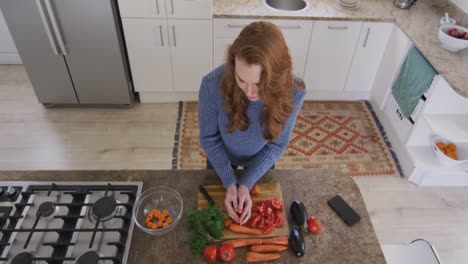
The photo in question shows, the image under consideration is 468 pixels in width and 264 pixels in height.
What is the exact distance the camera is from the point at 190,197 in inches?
45.9

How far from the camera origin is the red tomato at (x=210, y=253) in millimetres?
998

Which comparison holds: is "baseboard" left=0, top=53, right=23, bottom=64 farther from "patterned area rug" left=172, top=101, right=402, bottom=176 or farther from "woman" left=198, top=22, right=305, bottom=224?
"woman" left=198, top=22, right=305, bottom=224

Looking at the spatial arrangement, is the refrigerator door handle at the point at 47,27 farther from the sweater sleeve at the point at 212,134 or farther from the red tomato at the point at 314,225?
the red tomato at the point at 314,225

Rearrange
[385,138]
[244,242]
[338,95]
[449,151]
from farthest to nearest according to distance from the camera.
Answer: [338,95]
[385,138]
[449,151]
[244,242]

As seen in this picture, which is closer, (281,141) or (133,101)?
(281,141)

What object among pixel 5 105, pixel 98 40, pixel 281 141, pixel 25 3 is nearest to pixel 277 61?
pixel 281 141

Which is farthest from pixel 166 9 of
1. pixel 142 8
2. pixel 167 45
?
pixel 167 45

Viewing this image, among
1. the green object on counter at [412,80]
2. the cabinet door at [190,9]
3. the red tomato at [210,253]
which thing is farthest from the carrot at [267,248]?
the cabinet door at [190,9]

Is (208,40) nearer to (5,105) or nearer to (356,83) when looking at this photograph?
(356,83)

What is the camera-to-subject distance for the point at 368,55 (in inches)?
108

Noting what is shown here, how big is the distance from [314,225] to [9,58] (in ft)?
11.3

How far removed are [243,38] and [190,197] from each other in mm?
561

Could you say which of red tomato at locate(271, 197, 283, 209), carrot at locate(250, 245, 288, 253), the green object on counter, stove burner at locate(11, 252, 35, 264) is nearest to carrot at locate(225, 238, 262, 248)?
carrot at locate(250, 245, 288, 253)

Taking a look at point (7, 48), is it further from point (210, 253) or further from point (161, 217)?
point (210, 253)
